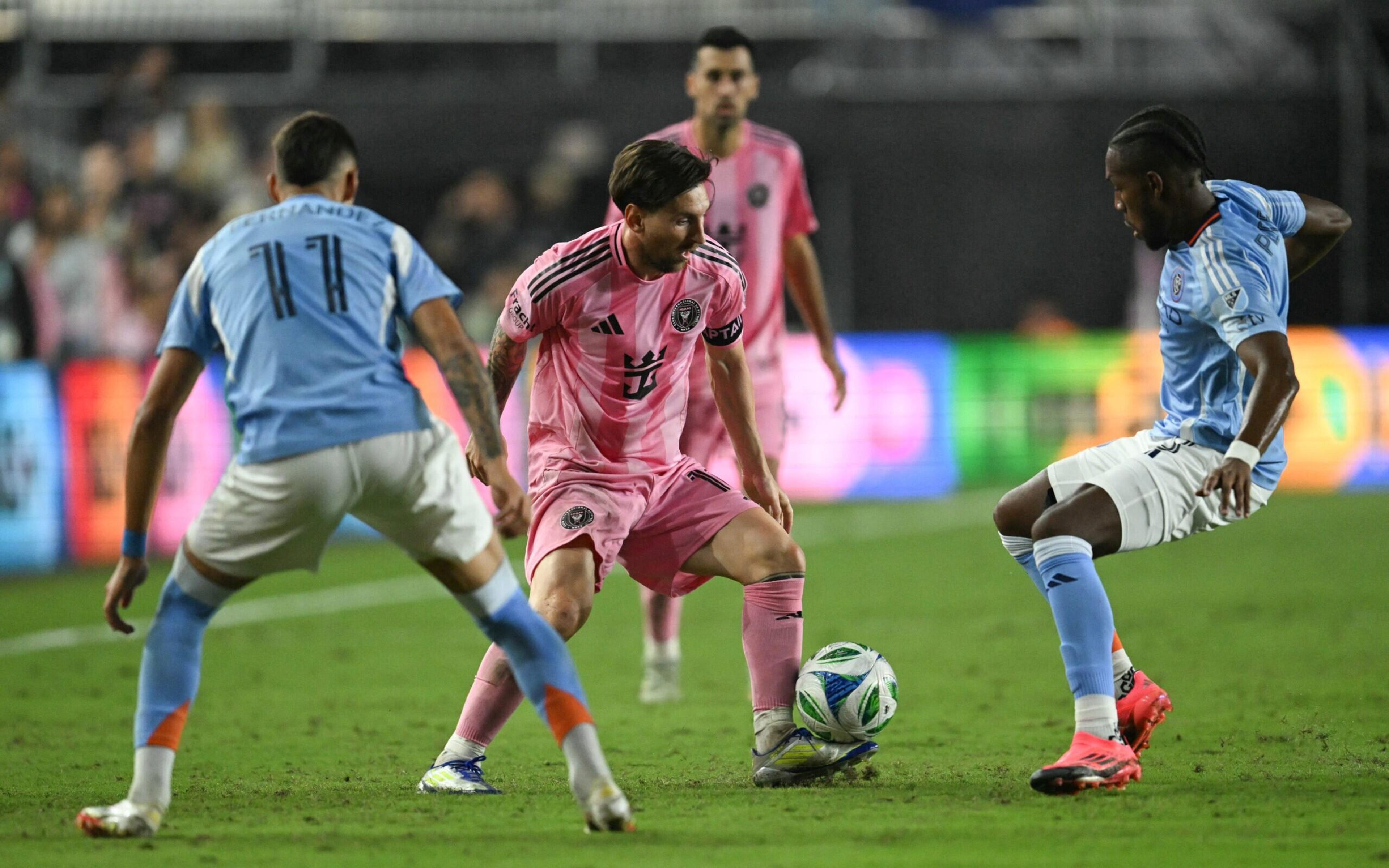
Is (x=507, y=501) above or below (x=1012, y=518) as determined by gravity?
above

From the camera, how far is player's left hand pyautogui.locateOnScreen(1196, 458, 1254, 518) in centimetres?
494

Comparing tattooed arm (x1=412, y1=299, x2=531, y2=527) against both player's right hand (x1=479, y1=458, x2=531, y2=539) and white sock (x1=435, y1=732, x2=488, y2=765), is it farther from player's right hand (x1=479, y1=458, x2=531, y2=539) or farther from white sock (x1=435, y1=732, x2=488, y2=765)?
white sock (x1=435, y1=732, x2=488, y2=765)

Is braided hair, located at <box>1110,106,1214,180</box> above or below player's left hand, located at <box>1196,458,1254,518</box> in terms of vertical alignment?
above

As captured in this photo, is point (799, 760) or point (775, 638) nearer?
point (799, 760)

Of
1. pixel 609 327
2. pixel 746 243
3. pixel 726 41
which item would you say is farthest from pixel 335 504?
pixel 726 41

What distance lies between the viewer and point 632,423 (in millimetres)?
5730

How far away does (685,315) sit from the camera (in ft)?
18.7

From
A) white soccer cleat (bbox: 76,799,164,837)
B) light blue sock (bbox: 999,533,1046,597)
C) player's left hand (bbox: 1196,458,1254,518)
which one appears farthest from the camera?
light blue sock (bbox: 999,533,1046,597)

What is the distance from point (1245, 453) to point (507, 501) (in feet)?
6.88

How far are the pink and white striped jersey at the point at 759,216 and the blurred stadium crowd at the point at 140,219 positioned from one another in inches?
289

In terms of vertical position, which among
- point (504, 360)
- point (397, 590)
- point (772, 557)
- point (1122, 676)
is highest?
point (504, 360)

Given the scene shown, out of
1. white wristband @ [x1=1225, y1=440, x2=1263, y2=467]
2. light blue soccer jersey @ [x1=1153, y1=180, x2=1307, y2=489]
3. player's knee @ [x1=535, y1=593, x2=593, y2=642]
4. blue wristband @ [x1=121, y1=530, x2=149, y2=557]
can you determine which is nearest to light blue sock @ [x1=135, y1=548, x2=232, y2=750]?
blue wristband @ [x1=121, y1=530, x2=149, y2=557]

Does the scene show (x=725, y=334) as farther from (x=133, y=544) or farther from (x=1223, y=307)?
(x=133, y=544)

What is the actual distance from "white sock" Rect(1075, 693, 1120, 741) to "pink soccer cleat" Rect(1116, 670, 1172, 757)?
0.91ft
